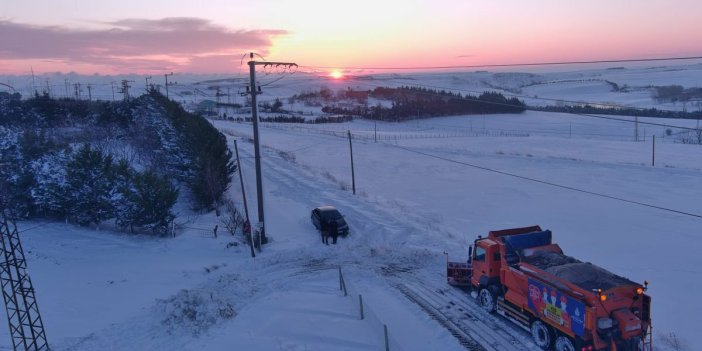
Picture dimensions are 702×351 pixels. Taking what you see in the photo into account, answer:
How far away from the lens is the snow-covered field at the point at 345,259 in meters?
15.5

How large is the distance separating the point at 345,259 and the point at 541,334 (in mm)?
10481

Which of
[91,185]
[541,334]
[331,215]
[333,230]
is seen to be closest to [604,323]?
[541,334]

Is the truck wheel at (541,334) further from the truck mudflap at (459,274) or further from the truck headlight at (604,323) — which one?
the truck mudflap at (459,274)

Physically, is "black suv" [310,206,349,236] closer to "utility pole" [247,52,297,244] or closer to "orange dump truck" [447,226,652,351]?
"utility pole" [247,52,297,244]

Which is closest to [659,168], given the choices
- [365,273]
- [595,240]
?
[595,240]

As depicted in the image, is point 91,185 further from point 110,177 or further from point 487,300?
point 487,300

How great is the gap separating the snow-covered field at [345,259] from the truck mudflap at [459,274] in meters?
0.55

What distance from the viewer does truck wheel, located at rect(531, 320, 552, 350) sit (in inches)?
536

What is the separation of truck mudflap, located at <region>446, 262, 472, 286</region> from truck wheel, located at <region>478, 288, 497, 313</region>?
158cm

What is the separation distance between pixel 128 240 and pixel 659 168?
165ft

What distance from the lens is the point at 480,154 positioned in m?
65.8

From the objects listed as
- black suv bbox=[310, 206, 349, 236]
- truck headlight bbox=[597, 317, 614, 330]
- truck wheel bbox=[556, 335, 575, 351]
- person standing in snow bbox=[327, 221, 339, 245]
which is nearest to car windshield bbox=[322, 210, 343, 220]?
black suv bbox=[310, 206, 349, 236]

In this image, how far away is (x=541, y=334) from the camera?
45.6ft

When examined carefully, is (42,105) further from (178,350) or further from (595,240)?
(595,240)
